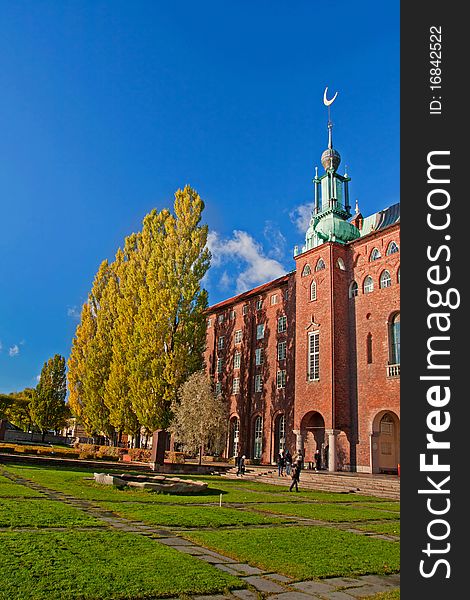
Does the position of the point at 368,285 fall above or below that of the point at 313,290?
below

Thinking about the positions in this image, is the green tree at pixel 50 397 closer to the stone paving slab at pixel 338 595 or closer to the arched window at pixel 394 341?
the arched window at pixel 394 341

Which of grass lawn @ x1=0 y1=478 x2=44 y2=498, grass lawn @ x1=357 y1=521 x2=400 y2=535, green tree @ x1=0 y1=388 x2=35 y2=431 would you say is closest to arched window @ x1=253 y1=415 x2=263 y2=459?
grass lawn @ x1=0 y1=478 x2=44 y2=498

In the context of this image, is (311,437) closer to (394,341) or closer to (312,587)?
(394,341)

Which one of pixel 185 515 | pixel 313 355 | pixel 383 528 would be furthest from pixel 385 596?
pixel 313 355

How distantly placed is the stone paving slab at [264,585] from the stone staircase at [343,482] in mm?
16667

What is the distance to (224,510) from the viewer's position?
13906 mm

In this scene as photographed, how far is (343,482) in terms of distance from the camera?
26672 mm

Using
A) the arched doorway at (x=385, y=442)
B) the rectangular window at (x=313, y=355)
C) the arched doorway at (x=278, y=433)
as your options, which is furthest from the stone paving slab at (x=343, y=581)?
the arched doorway at (x=278, y=433)

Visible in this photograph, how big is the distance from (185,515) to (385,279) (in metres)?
23.8

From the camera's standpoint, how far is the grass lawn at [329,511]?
13961mm

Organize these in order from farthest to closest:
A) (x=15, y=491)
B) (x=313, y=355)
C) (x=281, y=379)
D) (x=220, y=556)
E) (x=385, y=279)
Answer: (x=281, y=379)
(x=313, y=355)
(x=385, y=279)
(x=15, y=491)
(x=220, y=556)

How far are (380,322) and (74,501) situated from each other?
23037 mm

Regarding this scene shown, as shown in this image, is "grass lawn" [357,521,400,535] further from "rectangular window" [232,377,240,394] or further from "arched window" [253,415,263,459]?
"rectangular window" [232,377,240,394]

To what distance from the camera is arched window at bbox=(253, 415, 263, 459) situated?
1657 inches
